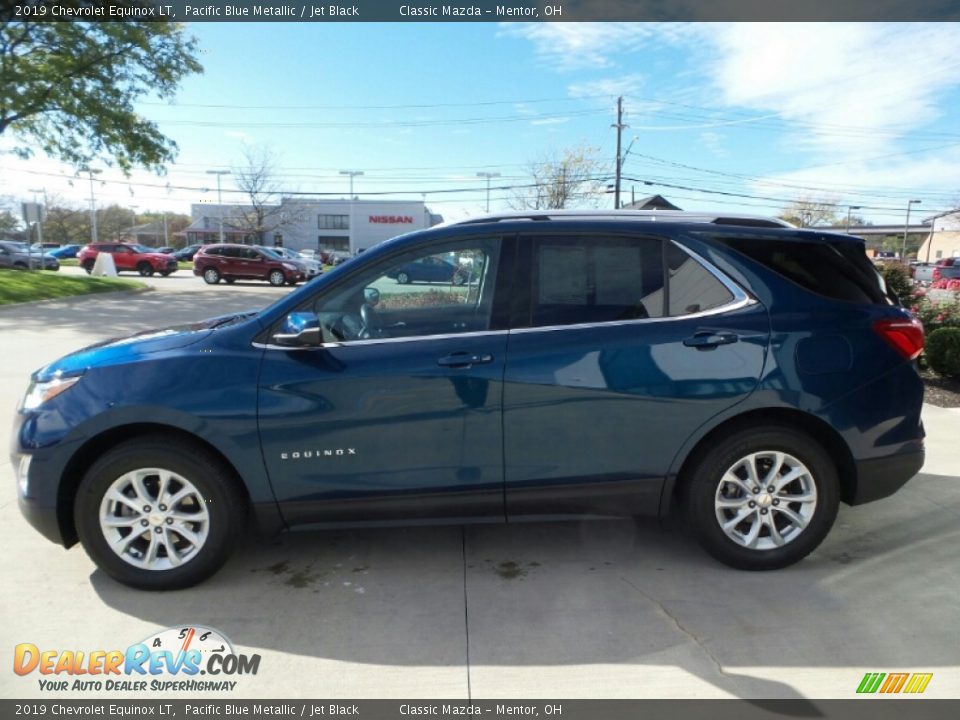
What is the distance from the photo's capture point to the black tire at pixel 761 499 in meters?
3.18

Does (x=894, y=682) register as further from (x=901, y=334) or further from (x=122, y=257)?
(x=122, y=257)

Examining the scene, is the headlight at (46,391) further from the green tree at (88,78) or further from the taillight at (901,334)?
the green tree at (88,78)

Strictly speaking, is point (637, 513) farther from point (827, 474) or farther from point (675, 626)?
point (827, 474)

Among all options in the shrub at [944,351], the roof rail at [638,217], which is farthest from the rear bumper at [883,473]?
the shrub at [944,351]

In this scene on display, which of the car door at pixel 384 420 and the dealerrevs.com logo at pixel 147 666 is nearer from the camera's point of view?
the dealerrevs.com logo at pixel 147 666

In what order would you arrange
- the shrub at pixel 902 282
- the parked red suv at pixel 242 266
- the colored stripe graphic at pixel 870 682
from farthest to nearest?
the parked red suv at pixel 242 266 → the shrub at pixel 902 282 → the colored stripe graphic at pixel 870 682

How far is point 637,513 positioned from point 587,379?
2.55 ft

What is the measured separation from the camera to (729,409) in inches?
123

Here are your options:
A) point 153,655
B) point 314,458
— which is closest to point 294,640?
point 153,655

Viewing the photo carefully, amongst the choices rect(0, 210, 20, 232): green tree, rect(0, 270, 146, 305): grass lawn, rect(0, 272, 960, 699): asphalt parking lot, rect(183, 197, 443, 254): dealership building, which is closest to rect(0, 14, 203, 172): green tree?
rect(0, 270, 146, 305): grass lawn

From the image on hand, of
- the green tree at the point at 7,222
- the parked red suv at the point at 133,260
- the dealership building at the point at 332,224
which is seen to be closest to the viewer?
the parked red suv at the point at 133,260

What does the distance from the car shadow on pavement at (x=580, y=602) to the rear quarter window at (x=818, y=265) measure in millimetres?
1471

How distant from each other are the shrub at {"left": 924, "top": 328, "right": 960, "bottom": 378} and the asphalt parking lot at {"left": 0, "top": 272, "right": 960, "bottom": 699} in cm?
395

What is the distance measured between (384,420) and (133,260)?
34.4 meters
